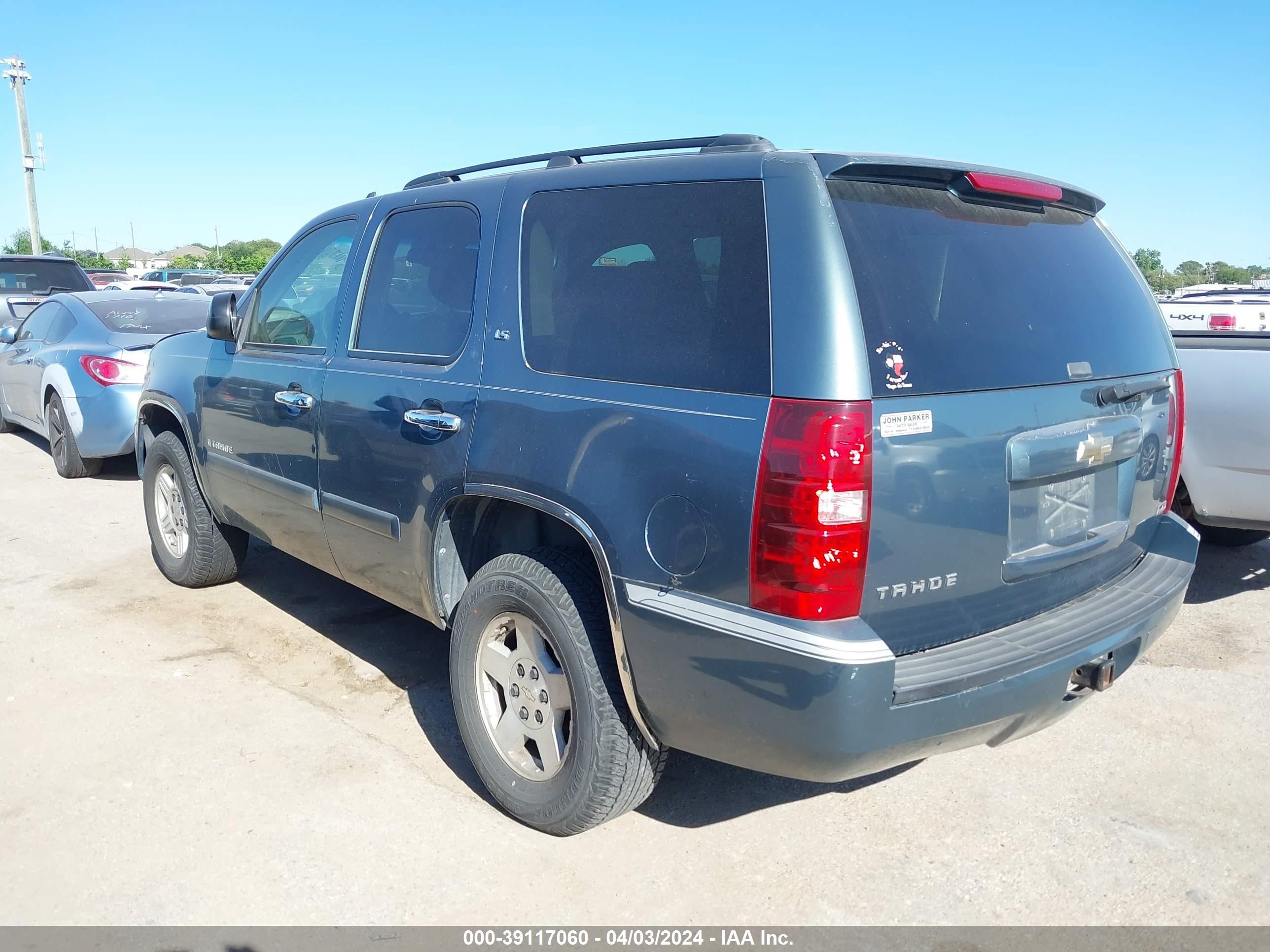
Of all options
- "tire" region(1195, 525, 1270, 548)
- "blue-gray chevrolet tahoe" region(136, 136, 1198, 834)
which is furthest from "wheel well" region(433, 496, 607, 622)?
"tire" region(1195, 525, 1270, 548)

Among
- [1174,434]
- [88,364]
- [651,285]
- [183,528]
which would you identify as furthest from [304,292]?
[88,364]

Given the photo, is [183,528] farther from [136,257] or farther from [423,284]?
[136,257]

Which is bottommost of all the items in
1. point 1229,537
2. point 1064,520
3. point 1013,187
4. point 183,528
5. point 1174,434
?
point 1229,537

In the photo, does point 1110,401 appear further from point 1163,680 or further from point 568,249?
point 1163,680

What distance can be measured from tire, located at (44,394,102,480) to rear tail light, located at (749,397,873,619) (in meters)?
7.65

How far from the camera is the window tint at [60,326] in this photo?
349 inches

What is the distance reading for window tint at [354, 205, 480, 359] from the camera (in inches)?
138

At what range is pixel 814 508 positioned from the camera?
2377mm

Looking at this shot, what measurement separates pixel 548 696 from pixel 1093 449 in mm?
1763

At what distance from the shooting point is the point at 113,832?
→ 3.23 meters

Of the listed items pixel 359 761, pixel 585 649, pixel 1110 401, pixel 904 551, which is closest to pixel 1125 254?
pixel 1110 401

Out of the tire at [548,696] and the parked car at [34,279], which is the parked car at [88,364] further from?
the tire at [548,696]
